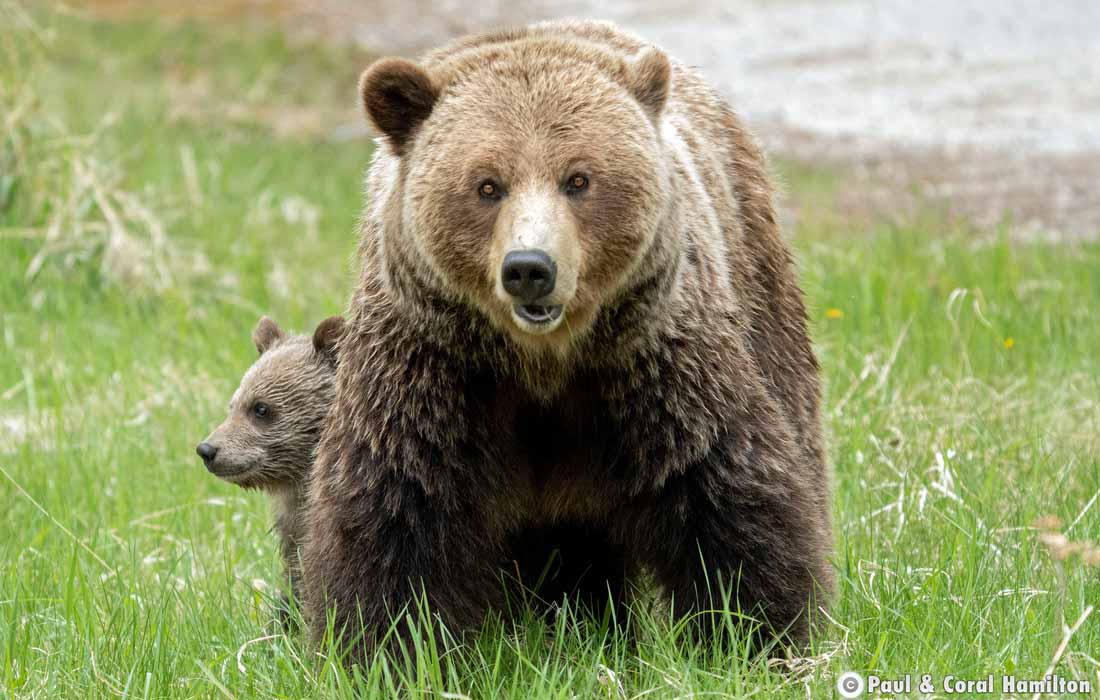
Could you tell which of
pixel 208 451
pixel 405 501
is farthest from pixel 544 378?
pixel 208 451

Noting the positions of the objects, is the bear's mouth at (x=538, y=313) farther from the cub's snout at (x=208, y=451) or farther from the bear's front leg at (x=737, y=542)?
the cub's snout at (x=208, y=451)

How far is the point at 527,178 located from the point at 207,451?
1.69 metres

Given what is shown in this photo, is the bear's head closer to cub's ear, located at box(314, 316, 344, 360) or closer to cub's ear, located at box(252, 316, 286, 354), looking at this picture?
cub's ear, located at box(314, 316, 344, 360)

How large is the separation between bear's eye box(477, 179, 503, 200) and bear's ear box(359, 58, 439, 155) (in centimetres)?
38

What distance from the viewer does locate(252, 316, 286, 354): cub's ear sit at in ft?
18.2

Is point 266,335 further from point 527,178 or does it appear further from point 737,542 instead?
point 737,542

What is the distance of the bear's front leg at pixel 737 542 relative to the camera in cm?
428

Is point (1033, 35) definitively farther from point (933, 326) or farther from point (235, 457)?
point (235, 457)

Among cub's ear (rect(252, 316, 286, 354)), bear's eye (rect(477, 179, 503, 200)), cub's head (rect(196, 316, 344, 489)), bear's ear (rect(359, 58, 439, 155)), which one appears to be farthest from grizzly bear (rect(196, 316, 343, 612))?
bear's eye (rect(477, 179, 503, 200))

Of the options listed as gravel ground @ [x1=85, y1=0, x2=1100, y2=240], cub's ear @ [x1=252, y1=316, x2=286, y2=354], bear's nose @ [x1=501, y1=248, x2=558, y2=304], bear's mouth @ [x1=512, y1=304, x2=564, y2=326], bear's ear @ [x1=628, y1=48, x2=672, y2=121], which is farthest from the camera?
gravel ground @ [x1=85, y1=0, x2=1100, y2=240]

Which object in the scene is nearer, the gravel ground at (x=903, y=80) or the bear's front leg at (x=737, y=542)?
the bear's front leg at (x=737, y=542)

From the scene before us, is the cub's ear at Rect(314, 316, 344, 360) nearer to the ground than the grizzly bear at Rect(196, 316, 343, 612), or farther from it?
farther from it

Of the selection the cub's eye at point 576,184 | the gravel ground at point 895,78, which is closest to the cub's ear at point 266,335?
the cub's eye at point 576,184

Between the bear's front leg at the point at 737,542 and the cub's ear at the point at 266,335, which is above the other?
the cub's ear at the point at 266,335
